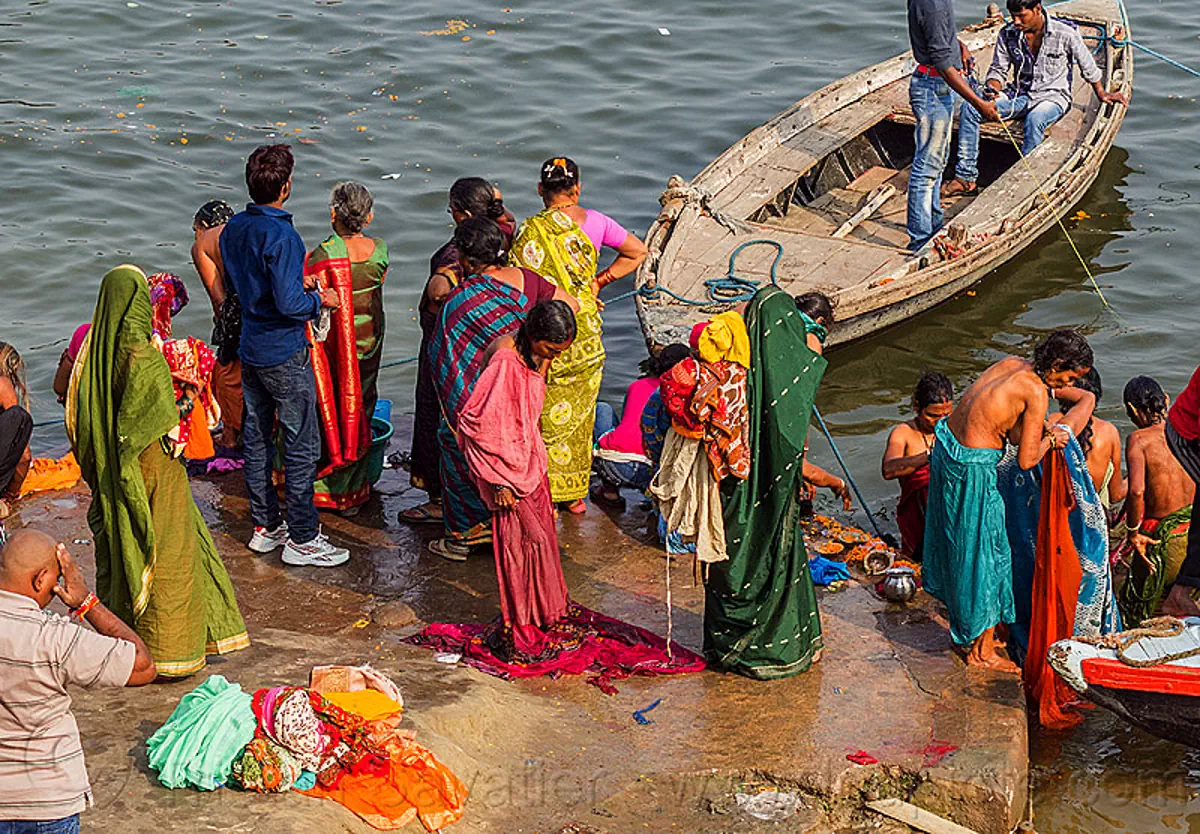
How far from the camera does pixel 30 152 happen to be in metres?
14.6

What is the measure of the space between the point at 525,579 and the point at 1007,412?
219cm

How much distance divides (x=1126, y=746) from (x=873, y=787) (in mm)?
1706

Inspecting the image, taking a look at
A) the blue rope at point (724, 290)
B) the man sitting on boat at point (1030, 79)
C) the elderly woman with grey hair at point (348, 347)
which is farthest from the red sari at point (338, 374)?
the man sitting on boat at point (1030, 79)

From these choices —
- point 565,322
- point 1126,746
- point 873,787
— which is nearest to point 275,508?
point 565,322

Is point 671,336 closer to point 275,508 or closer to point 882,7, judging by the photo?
point 275,508

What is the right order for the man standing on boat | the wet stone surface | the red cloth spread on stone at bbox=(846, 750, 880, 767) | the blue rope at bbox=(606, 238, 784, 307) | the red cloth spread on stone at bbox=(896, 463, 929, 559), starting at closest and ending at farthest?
1. the wet stone surface
2. the red cloth spread on stone at bbox=(846, 750, 880, 767)
3. the red cloth spread on stone at bbox=(896, 463, 929, 559)
4. the blue rope at bbox=(606, 238, 784, 307)
5. the man standing on boat

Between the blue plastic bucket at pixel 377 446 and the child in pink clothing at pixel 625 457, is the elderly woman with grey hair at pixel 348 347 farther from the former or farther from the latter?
the child in pink clothing at pixel 625 457

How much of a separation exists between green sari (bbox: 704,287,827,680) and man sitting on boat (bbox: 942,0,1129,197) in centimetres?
680

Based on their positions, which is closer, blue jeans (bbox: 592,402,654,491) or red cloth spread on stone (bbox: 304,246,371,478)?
red cloth spread on stone (bbox: 304,246,371,478)

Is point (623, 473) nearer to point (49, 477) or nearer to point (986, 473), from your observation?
point (986, 473)

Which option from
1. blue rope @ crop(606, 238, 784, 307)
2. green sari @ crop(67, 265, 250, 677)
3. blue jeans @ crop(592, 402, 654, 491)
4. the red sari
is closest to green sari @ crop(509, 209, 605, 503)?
blue jeans @ crop(592, 402, 654, 491)

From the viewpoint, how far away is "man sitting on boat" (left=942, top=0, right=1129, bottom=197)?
12125 millimetres

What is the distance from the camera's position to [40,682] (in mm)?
4117

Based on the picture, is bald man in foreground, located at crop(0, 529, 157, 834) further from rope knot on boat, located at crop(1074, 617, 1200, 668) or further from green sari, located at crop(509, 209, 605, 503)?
rope knot on boat, located at crop(1074, 617, 1200, 668)
